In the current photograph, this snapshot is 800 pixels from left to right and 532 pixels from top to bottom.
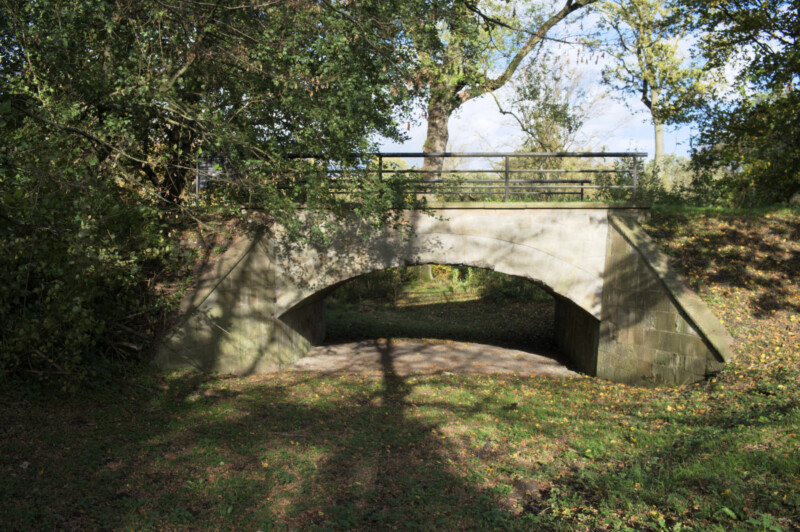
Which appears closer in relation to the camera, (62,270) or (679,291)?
(62,270)

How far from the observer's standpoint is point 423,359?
1191 centimetres

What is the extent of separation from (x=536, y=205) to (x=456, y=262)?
182 cm

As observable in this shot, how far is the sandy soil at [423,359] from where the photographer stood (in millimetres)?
10984

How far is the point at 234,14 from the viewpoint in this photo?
27.6 feet

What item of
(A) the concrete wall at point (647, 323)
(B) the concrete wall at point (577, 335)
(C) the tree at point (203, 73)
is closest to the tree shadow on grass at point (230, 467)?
(C) the tree at point (203, 73)

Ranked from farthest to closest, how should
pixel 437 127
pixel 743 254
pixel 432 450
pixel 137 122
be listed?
pixel 437 127 → pixel 743 254 → pixel 137 122 → pixel 432 450

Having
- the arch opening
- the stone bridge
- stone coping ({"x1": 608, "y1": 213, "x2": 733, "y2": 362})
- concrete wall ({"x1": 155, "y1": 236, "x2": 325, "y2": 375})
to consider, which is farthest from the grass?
the arch opening

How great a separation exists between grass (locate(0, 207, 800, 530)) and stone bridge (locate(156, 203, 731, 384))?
72 cm

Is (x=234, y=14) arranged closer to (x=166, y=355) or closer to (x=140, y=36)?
(x=140, y=36)

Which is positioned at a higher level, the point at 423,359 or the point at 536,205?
the point at 536,205

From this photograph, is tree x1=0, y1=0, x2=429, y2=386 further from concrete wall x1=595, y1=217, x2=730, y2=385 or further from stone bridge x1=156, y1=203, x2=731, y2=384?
concrete wall x1=595, y1=217, x2=730, y2=385

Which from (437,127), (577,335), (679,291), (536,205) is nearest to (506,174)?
(536,205)

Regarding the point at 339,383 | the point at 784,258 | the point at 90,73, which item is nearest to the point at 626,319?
the point at 784,258

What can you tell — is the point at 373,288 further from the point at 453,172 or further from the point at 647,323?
the point at 647,323
